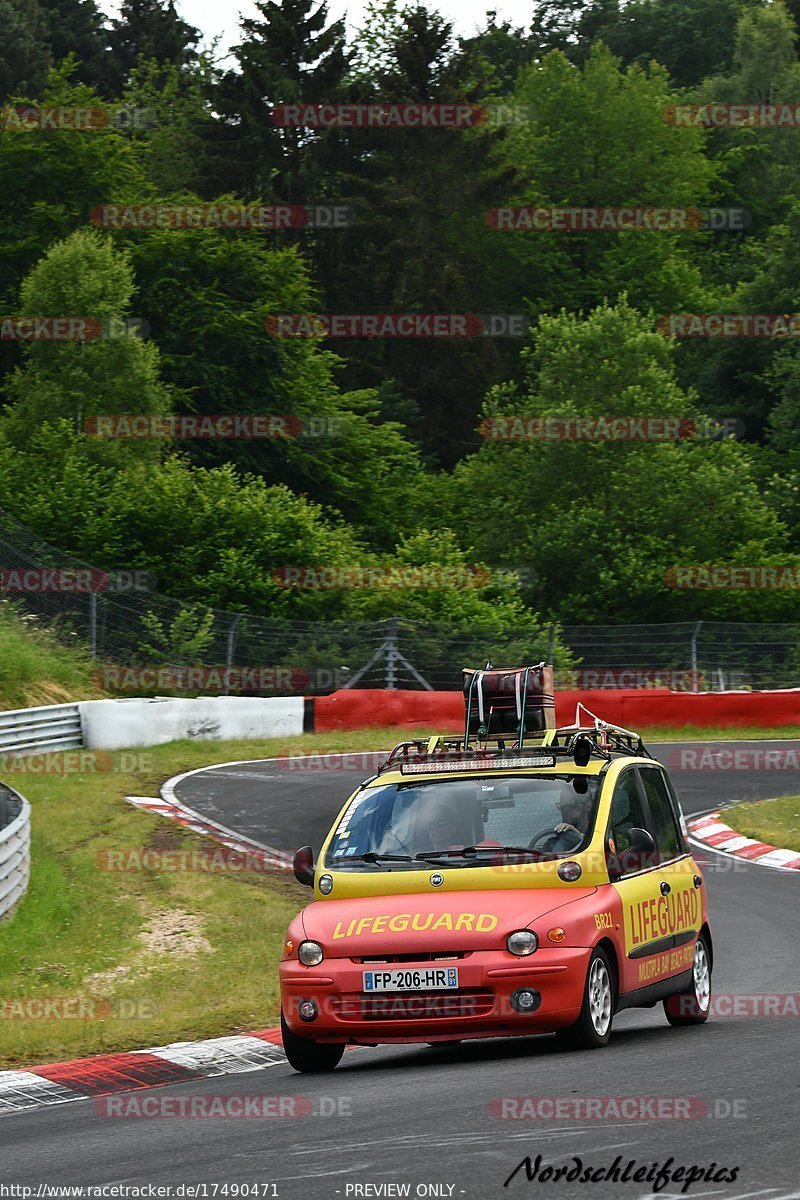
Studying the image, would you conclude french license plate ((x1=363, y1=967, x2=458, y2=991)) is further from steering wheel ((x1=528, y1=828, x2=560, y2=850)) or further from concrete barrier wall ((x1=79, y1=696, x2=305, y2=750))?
concrete barrier wall ((x1=79, y1=696, x2=305, y2=750))

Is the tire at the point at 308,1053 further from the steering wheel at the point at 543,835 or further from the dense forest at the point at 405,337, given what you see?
the dense forest at the point at 405,337

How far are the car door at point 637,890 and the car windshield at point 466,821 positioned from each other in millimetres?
250

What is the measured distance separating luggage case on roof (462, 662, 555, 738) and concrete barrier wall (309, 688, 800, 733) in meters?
16.8

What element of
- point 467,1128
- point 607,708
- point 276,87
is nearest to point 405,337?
point 276,87

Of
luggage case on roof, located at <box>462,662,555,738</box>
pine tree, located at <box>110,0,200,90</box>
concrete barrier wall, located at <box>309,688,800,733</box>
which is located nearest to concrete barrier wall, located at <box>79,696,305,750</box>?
concrete barrier wall, located at <box>309,688,800,733</box>

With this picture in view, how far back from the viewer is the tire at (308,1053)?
9.00 m

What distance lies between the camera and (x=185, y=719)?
90.8ft

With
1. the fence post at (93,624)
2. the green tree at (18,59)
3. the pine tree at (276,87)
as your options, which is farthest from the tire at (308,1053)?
the green tree at (18,59)

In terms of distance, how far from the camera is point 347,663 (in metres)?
30.3

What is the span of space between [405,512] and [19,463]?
55.5 feet

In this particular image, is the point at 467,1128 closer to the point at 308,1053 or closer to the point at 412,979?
the point at 412,979

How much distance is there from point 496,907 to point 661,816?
6.91 ft

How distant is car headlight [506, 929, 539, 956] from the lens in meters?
8.58

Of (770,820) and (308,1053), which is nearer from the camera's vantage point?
(308,1053)
